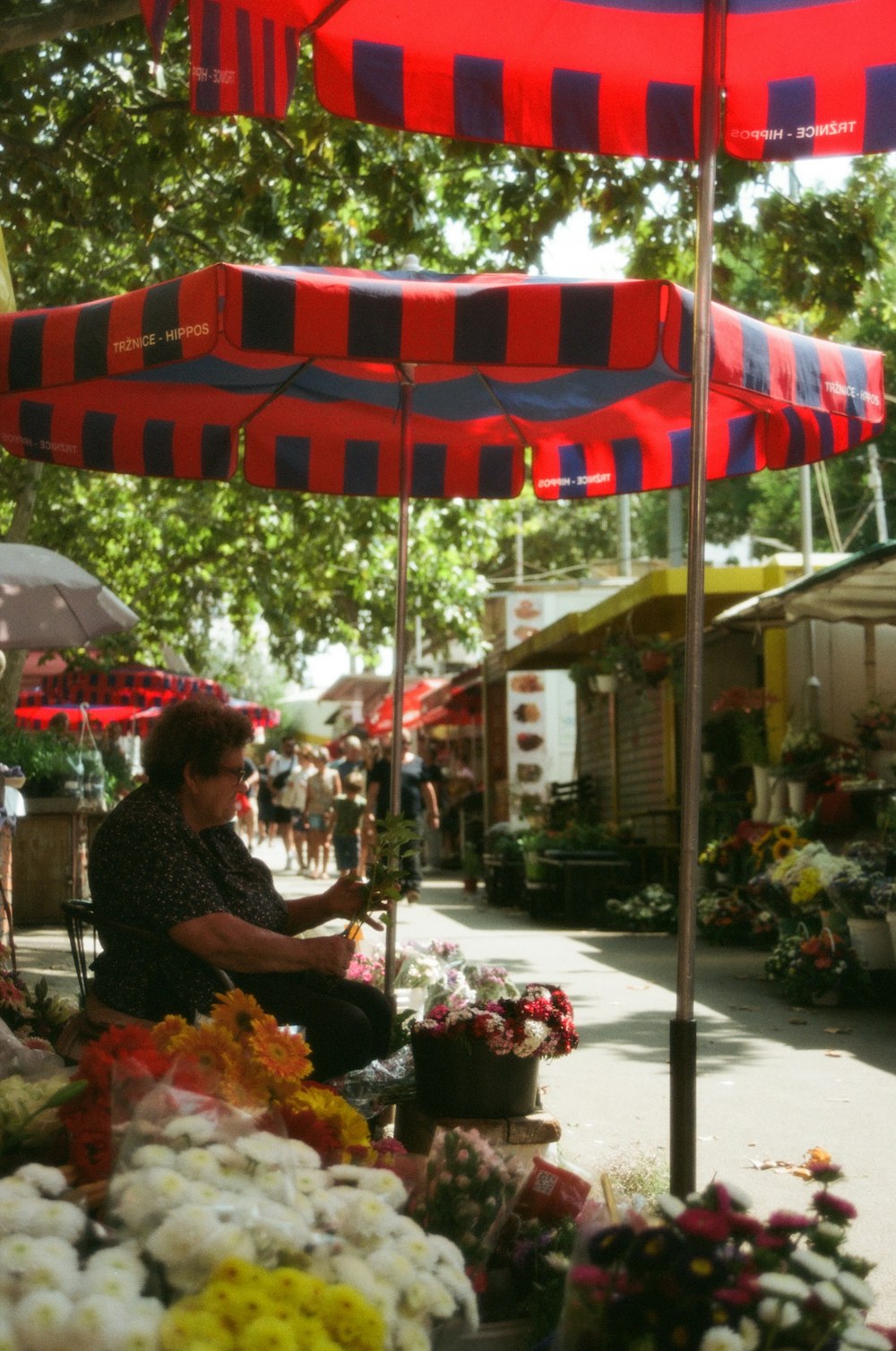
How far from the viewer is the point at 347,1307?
1.91m

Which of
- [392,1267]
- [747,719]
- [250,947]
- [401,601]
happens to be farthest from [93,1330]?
[747,719]

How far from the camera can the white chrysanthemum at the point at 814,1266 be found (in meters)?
2.08

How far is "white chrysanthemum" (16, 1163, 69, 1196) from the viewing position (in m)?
2.15

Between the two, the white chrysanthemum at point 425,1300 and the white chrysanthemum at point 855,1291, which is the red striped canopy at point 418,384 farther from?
the white chrysanthemum at point 425,1300

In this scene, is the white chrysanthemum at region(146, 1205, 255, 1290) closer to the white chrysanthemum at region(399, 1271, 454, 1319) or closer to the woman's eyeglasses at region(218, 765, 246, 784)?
the white chrysanthemum at region(399, 1271, 454, 1319)

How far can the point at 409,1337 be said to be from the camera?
6.46ft

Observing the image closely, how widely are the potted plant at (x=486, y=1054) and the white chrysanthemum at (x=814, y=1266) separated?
2.47m

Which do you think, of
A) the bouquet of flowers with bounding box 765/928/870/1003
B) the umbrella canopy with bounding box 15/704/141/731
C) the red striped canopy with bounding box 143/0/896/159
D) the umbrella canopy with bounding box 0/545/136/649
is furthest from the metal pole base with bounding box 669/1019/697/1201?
the umbrella canopy with bounding box 15/704/141/731

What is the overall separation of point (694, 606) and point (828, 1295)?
6.03ft

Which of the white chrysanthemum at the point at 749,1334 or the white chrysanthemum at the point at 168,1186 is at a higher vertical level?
the white chrysanthemum at the point at 168,1186

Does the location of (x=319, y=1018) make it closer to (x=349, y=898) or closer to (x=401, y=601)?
(x=349, y=898)

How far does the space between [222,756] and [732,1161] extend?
8.83 ft

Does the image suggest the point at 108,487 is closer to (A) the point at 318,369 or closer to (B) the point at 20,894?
(B) the point at 20,894

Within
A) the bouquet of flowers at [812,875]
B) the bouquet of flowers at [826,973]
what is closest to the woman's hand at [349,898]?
the bouquet of flowers at [812,875]
